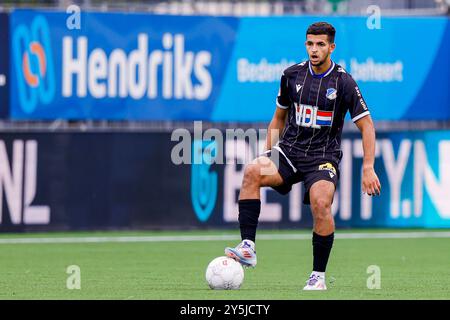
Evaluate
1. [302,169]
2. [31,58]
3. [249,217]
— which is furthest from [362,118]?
[31,58]

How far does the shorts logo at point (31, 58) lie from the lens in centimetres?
1662

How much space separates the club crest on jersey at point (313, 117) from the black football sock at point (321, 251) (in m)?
0.97

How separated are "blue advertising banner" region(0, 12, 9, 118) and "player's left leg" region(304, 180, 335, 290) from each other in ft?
26.2

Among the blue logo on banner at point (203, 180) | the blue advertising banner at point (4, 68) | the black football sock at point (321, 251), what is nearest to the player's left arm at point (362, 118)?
the black football sock at point (321, 251)

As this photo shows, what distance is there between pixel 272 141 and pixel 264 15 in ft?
24.8

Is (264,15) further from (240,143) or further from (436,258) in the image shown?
(436,258)

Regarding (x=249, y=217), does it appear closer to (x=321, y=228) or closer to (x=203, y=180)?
(x=321, y=228)

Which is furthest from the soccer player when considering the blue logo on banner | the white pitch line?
the blue logo on banner

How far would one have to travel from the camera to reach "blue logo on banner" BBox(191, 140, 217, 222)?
667 inches

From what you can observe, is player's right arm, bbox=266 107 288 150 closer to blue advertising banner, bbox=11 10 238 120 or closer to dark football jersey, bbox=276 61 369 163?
dark football jersey, bbox=276 61 369 163

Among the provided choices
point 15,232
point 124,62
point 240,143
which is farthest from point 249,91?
point 15,232

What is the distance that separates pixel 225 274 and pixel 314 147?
55.0 inches

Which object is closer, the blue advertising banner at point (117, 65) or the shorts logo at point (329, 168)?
the shorts logo at point (329, 168)

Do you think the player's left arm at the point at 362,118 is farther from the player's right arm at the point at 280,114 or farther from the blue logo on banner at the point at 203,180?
the blue logo on banner at the point at 203,180
